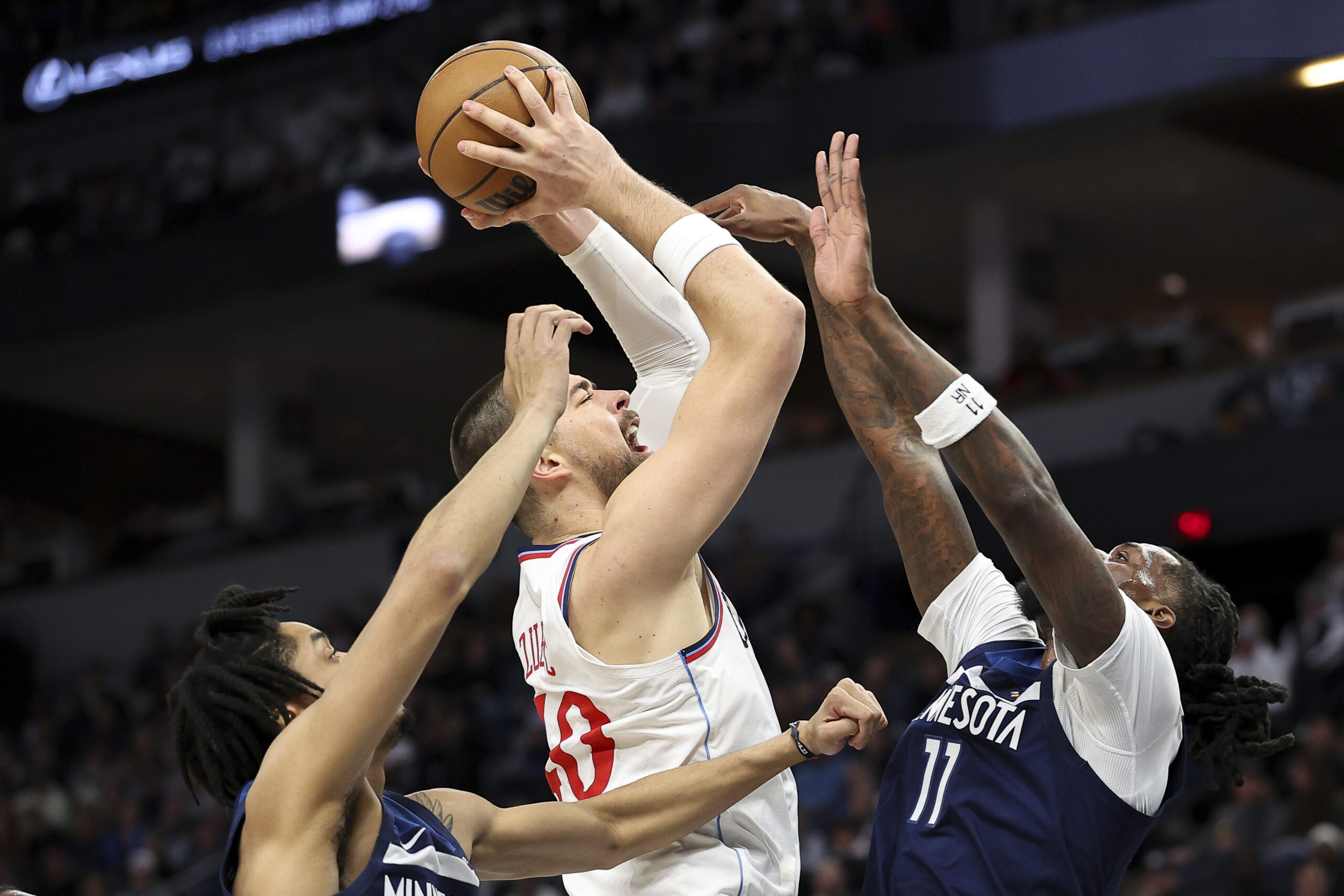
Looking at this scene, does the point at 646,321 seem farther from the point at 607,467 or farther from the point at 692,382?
the point at 692,382

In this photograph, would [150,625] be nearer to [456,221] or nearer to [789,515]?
[456,221]

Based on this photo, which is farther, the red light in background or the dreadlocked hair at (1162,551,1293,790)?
the red light in background

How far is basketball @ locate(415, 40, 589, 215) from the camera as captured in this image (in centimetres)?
319

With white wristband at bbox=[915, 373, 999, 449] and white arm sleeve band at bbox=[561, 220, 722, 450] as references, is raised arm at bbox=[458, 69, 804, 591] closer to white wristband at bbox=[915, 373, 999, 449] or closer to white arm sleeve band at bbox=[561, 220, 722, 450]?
white wristband at bbox=[915, 373, 999, 449]

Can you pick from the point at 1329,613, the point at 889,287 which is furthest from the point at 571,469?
the point at 889,287

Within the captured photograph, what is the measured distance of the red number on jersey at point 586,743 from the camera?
10.4 ft

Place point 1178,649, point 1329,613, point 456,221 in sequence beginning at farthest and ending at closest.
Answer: point 456,221 → point 1329,613 → point 1178,649

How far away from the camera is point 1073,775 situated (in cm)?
314

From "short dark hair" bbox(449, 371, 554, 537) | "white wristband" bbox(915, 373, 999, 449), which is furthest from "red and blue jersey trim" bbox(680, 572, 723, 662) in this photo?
"white wristband" bbox(915, 373, 999, 449)

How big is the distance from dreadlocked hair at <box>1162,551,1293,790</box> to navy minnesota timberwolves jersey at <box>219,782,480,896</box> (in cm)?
155

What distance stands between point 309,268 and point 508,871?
1468 cm

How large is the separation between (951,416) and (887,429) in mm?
636

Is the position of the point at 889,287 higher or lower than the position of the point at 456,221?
lower

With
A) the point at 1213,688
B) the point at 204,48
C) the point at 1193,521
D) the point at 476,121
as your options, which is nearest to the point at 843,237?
the point at 476,121
